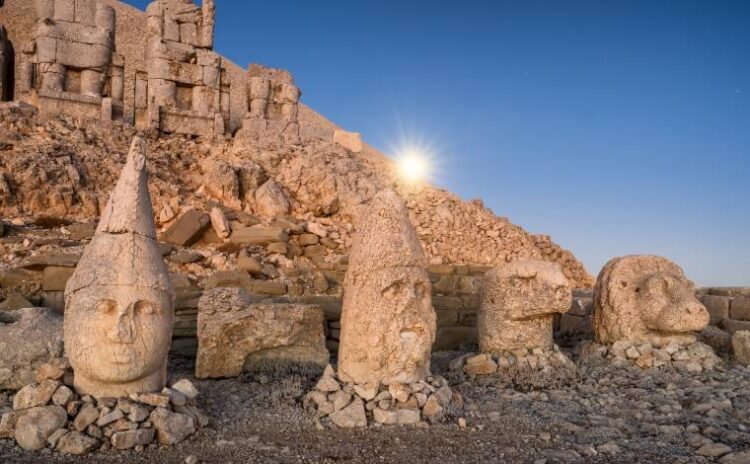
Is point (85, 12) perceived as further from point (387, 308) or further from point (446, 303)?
point (387, 308)

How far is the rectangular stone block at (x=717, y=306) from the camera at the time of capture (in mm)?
9766

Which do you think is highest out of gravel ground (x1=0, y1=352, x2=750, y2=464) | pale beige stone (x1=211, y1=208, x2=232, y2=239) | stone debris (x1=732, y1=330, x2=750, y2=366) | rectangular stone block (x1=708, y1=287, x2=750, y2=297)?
pale beige stone (x1=211, y1=208, x2=232, y2=239)

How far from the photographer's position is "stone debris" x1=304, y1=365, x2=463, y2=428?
16.8 feet

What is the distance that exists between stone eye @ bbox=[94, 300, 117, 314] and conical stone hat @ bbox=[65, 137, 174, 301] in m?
0.16

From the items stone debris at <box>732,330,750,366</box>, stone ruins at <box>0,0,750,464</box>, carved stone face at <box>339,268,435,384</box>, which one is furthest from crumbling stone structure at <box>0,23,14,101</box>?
stone debris at <box>732,330,750,366</box>

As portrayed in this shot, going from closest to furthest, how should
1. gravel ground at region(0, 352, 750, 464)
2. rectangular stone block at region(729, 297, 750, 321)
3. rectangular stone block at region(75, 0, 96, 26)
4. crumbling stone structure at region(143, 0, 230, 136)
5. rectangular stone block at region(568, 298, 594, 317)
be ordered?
gravel ground at region(0, 352, 750, 464) < rectangular stone block at region(729, 297, 750, 321) < rectangular stone block at region(568, 298, 594, 317) < rectangular stone block at region(75, 0, 96, 26) < crumbling stone structure at region(143, 0, 230, 136)

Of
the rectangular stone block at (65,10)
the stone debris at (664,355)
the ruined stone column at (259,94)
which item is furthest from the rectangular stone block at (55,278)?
the rectangular stone block at (65,10)

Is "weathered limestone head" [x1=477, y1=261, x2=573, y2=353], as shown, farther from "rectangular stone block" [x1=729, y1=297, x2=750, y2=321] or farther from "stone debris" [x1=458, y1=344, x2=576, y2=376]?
"rectangular stone block" [x1=729, y1=297, x2=750, y2=321]

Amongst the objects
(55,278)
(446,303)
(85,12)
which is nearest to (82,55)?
(85,12)

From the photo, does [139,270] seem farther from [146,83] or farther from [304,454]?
[146,83]

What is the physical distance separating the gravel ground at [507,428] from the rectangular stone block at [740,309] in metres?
2.85

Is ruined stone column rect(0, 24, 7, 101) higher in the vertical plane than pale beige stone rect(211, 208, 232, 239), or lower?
higher

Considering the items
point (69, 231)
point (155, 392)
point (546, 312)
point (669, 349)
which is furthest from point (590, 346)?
point (69, 231)

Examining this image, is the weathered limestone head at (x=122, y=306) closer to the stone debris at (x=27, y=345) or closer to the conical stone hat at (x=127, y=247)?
the conical stone hat at (x=127, y=247)
